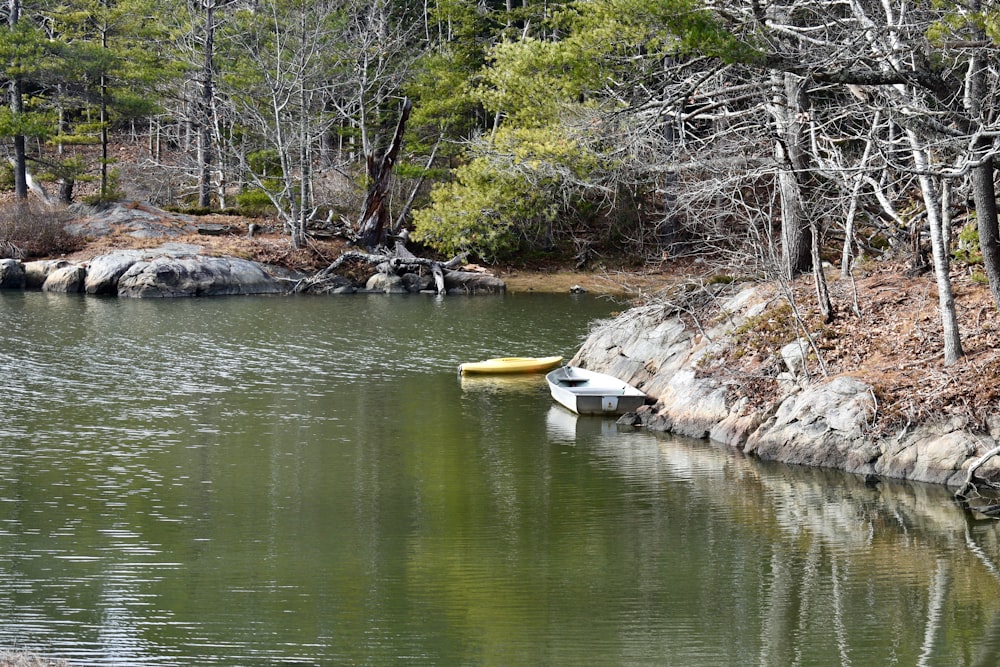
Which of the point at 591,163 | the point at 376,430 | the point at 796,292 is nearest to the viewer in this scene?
the point at 376,430

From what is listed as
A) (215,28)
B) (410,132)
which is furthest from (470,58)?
(215,28)

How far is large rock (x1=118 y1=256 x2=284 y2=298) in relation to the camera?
34.5m

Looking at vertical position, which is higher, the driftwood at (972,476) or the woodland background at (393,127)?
the woodland background at (393,127)

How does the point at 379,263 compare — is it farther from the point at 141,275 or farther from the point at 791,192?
the point at 791,192

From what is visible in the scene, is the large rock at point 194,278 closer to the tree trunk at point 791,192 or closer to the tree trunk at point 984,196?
the tree trunk at point 791,192

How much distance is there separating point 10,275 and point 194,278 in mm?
5693

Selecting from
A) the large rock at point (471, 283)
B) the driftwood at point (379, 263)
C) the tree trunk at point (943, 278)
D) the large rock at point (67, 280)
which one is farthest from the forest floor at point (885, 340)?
the large rock at point (67, 280)

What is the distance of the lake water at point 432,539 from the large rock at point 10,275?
16.2m

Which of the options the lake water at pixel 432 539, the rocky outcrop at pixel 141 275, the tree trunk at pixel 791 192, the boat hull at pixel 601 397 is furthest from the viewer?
the rocky outcrop at pixel 141 275

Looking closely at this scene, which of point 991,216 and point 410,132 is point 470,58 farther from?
point 991,216

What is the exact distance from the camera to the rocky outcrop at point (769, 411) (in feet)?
45.0

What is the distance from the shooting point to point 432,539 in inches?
452

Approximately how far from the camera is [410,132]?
44156 millimetres

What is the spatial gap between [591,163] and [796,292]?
12.7 m
